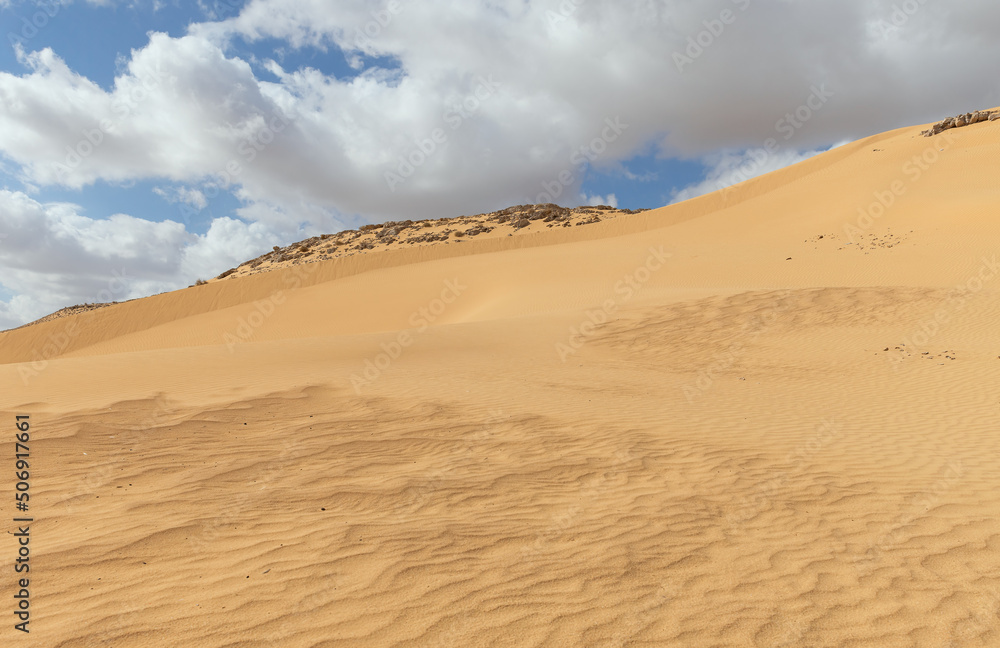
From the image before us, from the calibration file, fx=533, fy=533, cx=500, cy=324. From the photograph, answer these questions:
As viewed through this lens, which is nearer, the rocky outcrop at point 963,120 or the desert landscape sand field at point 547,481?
the desert landscape sand field at point 547,481

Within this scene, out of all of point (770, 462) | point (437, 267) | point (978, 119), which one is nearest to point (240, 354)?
point (770, 462)

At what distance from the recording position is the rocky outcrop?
35.7m

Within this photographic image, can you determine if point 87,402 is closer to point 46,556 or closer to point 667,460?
point 46,556

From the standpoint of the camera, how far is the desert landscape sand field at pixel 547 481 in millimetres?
3357

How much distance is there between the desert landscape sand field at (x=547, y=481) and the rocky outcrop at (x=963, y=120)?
26.1 metres

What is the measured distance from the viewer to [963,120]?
36.4m

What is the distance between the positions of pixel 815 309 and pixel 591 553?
15.5 metres

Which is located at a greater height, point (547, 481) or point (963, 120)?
point (963, 120)

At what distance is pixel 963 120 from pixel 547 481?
1824 inches

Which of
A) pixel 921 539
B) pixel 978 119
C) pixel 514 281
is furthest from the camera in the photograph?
pixel 978 119

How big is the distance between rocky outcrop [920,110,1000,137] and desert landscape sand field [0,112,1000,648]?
2614 cm

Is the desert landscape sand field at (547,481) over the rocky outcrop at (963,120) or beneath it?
beneath

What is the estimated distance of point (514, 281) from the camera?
92.1ft

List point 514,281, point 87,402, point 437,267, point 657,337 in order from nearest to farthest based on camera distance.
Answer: point 87,402 → point 657,337 → point 514,281 → point 437,267
